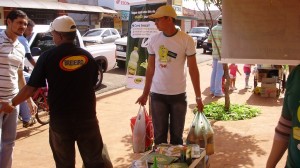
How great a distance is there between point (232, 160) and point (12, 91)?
2906mm

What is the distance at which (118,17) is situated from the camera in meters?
31.9

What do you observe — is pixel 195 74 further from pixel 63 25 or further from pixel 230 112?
pixel 230 112

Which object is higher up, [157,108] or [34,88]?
[34,88]

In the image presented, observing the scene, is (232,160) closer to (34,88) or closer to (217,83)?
(34,88)

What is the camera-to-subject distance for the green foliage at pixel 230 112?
6.99 m

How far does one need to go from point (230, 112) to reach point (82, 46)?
3.97m

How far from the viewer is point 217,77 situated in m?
9.02

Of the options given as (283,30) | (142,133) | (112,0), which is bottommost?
(142,133)

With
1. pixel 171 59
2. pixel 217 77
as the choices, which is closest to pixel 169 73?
pixel 171 59

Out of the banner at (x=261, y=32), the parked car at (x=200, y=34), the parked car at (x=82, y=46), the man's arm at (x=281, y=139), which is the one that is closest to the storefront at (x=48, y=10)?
the parked car at (x=200, y=34)

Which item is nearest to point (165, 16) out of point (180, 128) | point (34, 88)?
point (180, 128)

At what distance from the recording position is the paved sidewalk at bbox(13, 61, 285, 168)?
4871 millimetres

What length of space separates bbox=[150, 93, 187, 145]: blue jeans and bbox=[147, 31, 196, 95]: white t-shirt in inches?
3.5

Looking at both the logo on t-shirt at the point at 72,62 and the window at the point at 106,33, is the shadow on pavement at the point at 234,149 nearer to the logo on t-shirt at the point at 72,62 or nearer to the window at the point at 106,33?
the logo on t-shirt at the point at 72,62
